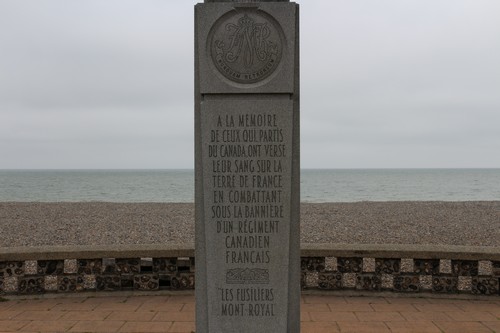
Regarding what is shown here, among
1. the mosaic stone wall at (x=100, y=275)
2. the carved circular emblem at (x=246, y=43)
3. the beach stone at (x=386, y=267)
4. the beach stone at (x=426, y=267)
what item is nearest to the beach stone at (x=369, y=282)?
the beach stone at (x=386, y=267)

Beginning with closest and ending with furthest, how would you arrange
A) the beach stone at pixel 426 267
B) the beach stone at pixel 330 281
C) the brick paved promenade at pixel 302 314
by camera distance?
the brick paved promenade at pixel 302 314, the beach stone at pixel 426 267, the beach stone at pixel 330 281

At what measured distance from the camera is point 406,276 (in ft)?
21.1

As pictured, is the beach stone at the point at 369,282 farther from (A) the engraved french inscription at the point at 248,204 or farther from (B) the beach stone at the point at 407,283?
(A) the engraved french inscription at the point at 248,204

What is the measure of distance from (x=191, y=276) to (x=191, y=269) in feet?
0.38

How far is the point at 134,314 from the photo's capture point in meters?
5.72

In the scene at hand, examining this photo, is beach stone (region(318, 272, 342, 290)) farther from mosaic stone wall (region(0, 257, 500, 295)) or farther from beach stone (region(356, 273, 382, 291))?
beach stone (region(356, 273, 382, 291))

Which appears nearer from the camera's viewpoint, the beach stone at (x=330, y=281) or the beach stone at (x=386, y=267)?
the beach stone at (x=386, y=267)

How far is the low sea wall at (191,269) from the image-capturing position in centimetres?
632

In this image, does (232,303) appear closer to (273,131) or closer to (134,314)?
(273,131)

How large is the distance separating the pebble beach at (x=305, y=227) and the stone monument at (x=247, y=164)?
39.9 ft

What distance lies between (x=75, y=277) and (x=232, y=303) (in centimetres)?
321

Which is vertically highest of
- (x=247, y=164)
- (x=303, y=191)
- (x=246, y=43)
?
(x=246, y=43)

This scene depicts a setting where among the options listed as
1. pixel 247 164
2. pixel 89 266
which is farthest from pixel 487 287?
pixel 89 266

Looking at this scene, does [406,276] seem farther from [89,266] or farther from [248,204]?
[89,266]
